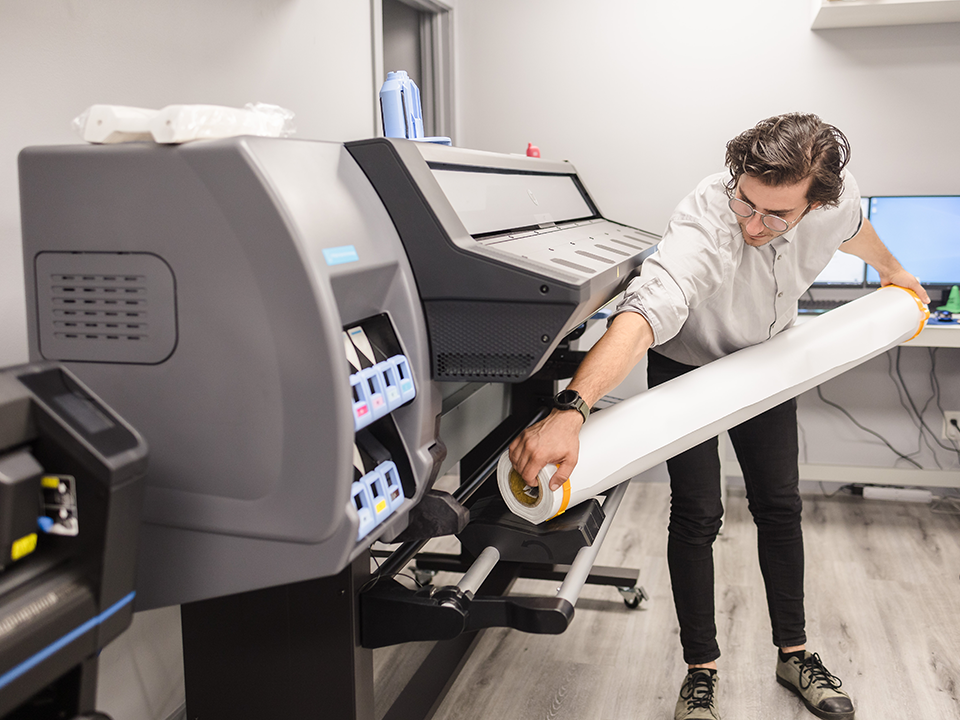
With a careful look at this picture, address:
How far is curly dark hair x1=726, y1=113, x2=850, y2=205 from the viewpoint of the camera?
55.8 inches

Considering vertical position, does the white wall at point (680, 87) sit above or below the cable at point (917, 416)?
above

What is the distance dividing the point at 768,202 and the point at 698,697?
3.60 feet

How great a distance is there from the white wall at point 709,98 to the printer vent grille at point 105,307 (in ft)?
8.96

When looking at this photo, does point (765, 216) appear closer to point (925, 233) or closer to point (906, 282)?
point (906, 282)

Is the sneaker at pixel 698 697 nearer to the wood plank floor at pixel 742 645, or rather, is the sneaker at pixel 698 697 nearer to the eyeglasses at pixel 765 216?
the wood plank floor at pixel 742 645

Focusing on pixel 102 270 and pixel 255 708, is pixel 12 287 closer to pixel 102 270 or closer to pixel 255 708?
pixel 102 270

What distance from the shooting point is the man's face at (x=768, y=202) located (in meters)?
1.46

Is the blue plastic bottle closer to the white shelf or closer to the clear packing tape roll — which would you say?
the clear packing tape roll

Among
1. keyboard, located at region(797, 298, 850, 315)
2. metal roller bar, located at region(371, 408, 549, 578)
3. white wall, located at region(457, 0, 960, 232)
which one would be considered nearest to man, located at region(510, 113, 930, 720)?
metal roller bar, located at region(371, 408, 549, 578)

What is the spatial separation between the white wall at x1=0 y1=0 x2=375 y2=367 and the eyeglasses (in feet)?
3.79

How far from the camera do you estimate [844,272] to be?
3.13m

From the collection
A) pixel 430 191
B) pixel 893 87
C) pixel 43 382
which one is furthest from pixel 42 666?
pixel 893 87

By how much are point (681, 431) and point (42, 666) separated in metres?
1.10

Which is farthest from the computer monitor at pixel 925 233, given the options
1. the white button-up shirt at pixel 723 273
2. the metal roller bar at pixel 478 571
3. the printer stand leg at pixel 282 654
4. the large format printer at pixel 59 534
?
the large format printer at pixel 59 534
